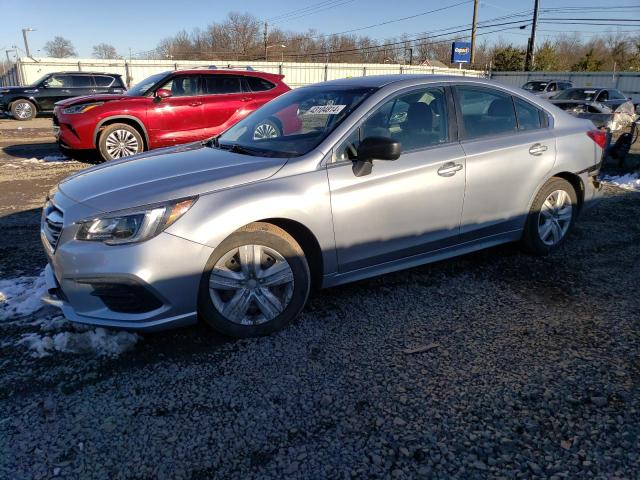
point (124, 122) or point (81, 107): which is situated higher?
point (81, 107)

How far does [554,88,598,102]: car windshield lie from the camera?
60.0 feet

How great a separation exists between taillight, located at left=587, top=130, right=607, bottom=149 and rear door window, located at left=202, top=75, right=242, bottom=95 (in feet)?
22.6

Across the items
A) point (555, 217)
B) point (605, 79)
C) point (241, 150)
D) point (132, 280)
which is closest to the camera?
point (132, 280)

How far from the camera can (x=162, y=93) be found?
9.24 metres

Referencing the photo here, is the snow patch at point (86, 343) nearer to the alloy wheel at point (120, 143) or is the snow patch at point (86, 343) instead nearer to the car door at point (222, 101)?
the alloy wheel at point (120, 143)

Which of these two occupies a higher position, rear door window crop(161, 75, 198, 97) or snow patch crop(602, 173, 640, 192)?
rear door window crop(161, 75, 198, 97)

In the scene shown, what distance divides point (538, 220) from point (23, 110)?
2023 cm

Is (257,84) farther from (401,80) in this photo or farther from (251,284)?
(251,284)

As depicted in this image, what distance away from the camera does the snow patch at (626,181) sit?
26.6ft

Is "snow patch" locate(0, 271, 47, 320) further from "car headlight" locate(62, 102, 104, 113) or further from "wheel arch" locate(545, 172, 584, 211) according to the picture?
"car headlight" locate(62, 102, 104, 113)

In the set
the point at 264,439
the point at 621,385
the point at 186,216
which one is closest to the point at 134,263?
the point at 186,216

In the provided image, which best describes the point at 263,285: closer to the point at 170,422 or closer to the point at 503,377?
the point at 170,422

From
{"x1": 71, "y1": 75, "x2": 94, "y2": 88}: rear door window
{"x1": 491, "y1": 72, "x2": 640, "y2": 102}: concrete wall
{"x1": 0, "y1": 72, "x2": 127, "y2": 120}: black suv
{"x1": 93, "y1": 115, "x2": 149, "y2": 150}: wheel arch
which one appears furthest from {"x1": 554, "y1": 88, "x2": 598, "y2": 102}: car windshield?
{"x1": 71, "y1": 75, "x2": 94, "y2": 88}: rear door window

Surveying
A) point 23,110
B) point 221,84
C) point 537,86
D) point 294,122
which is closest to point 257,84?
point 221,84
